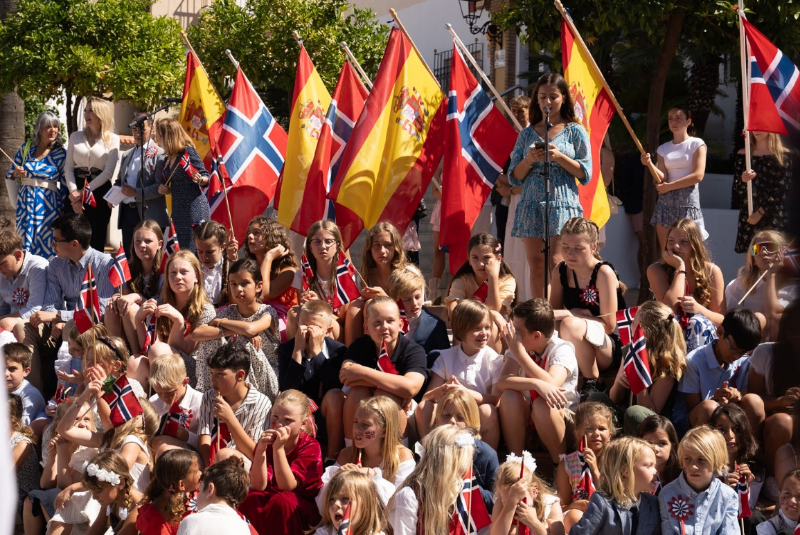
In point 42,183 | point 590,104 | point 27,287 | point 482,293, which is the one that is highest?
point 590,104

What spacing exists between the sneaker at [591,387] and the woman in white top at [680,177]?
2.11 metres

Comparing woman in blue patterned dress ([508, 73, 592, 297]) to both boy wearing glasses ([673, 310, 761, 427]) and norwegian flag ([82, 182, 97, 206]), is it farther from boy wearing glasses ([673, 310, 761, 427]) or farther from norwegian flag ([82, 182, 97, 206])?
norwegian flag ([82, 182, 97, 206])

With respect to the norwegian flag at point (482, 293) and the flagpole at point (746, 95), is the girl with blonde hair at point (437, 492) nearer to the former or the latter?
the norwegian flag at point (482, 293)

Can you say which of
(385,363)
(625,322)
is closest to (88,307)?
(385,363)

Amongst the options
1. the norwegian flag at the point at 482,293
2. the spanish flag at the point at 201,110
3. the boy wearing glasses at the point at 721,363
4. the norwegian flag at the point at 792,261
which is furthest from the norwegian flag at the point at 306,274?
the norwegian flag at the point at 792,261

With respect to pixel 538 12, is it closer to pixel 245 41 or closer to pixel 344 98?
pixel 344 98

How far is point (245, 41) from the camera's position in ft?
59.3

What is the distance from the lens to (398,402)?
5.89 m

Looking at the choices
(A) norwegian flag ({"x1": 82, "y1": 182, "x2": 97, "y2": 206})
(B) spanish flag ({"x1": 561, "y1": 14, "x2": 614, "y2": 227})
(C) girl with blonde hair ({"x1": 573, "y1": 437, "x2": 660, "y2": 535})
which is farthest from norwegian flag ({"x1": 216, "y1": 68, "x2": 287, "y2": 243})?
(C) girl with blonde hair ({"x1": 573, "y1": 437, "x2": 660, "y2": 535})

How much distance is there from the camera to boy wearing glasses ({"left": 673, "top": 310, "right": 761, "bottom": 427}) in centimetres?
552

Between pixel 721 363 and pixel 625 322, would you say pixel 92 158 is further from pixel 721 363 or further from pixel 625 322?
pixel 721 363

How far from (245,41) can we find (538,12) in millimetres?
9593

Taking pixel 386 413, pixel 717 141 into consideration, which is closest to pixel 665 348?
pixel 386 413

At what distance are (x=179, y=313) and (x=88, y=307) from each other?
0.77m
